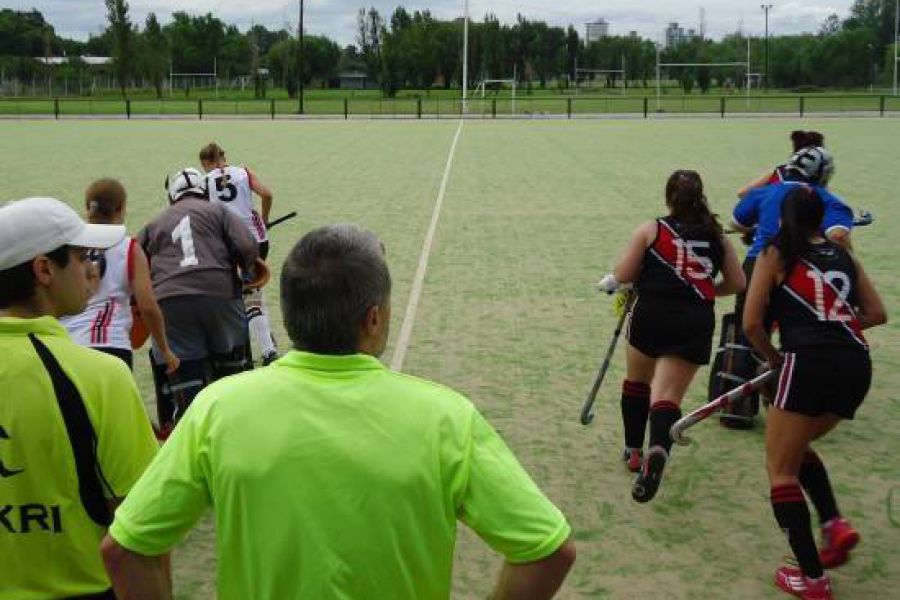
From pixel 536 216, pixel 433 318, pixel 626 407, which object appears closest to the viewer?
pixel 626 407

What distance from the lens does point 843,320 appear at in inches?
178

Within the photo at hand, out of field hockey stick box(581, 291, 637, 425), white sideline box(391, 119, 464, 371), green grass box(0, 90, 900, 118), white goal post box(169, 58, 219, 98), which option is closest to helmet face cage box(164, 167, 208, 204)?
white sideline box(391, 119, 464, 371)

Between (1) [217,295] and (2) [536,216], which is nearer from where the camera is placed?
(1) [217,295]

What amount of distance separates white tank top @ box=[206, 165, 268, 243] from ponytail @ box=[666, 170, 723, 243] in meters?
3.61

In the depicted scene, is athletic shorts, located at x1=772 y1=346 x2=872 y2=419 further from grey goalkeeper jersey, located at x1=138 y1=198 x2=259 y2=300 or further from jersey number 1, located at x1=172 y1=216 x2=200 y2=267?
jersey number 1, located at x1=172 y1=216 x2=200 y2=267

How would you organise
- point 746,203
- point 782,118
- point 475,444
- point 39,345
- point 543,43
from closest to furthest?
point 475,444 → point 39,345 → point 746,203 → point 782,118 → point 543,43

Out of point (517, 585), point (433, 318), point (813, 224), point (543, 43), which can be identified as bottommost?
point (433, 318)

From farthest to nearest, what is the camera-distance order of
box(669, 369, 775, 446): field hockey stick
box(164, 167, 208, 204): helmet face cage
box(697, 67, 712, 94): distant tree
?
1. box(697, 67, 712, 94): distant tree
2. box(164, 167, 208, 204): helmet face cage
3. box(669, 369, 775, 446): field hockey stick

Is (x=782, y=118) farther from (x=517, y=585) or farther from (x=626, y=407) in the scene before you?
(x=517, y=585)

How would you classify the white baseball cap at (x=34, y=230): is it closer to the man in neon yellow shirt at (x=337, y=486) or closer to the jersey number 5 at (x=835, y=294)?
the man in neon yellow shirt at (x=337, y=486)

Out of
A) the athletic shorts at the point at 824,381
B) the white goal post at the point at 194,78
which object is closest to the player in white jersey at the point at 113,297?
the athletic shorts at the point at 824,381

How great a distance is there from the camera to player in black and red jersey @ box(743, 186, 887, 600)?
4.43 m

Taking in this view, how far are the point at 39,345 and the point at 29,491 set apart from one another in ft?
1.25

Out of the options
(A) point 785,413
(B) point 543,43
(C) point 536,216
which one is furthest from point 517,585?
(B) point 543,43
